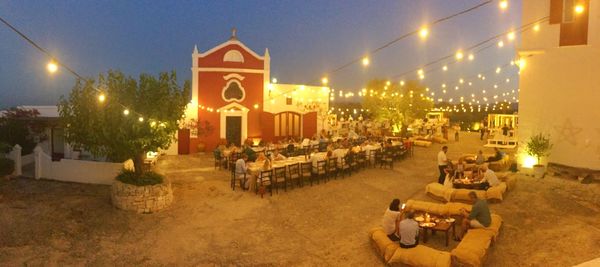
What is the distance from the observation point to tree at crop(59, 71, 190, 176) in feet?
37.9

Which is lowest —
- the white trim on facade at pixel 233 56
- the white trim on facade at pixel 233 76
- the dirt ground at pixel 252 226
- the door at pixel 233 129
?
the dirt ground at pixel 252 226

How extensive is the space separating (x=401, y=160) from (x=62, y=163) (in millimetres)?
13964

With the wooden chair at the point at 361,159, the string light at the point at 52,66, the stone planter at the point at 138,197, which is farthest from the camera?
the wooden chair at the point at 361,159

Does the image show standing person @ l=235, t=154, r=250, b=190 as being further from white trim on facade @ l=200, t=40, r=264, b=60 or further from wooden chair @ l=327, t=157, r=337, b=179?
white trim on facade @ l=200, t=40, r=264, b=60

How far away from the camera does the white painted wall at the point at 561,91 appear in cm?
1403

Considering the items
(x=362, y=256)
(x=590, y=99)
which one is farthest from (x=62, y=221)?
(x=590, y=99)

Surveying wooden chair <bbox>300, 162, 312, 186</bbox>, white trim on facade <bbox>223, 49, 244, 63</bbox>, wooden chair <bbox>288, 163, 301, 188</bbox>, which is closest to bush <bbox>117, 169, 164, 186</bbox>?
wooden chair <bbox>288, 163, 301, 188</bbox>

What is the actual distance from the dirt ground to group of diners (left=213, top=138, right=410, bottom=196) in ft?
1.57

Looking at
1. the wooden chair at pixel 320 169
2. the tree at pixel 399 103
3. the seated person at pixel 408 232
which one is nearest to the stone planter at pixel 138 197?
the wooden chair at pixel 320 169

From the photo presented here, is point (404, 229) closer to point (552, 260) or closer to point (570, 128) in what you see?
point (552, 260)

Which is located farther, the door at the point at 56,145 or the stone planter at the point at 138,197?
the door at the point at 56,145

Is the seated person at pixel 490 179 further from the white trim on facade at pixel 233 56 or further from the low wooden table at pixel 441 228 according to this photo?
the white trim on facade at pixel 233 56

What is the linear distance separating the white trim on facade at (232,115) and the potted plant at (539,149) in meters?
14.0

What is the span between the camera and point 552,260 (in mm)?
A: 7773
